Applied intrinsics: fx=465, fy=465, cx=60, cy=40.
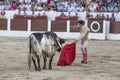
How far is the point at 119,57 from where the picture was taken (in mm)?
12703

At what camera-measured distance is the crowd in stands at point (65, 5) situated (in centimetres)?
2147

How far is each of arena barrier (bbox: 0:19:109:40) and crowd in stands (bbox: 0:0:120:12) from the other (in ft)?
4.23

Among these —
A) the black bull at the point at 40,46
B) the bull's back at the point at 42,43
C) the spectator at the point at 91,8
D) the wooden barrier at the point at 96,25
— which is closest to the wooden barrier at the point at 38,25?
the wooden barrier at the point at 96,25

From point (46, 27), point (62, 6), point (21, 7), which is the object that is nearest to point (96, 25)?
point (46, 27)

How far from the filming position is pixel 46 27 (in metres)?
21.1

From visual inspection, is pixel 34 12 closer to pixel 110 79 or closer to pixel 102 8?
pixel 102 8

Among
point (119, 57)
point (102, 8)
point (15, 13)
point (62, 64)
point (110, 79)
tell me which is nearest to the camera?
point (110, 79)

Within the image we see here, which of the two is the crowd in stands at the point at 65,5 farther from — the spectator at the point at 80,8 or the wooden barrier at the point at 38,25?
the wooden barrier at the point at 38,25

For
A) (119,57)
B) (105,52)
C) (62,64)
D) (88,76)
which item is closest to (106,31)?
(105,52)

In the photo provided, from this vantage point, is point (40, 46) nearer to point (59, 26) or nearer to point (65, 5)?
point (59, 26)

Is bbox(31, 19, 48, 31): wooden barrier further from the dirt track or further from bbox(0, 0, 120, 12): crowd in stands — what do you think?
the dirt track

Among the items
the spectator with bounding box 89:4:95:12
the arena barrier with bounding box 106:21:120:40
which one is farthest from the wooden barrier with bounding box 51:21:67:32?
the arena barrier with bounding box 106:21:120:40

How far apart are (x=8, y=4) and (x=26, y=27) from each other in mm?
2805

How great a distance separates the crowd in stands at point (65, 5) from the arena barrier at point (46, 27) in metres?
1.29
